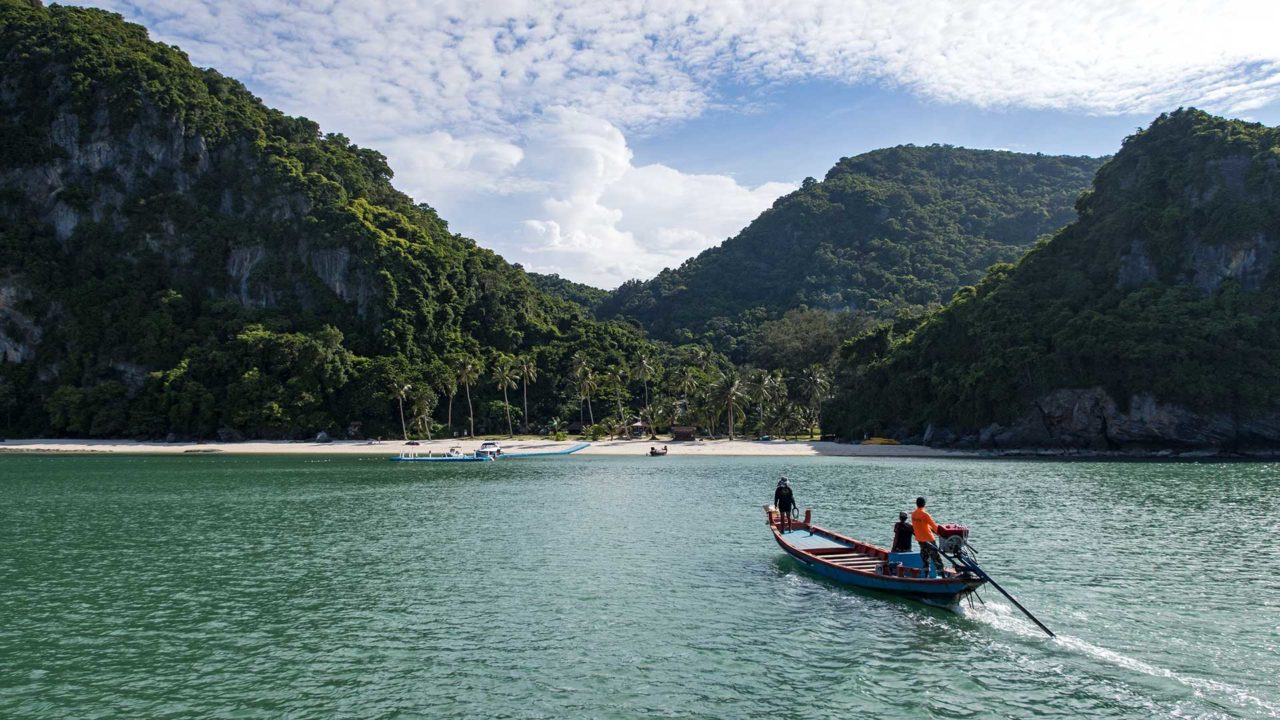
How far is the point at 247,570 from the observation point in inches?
1065

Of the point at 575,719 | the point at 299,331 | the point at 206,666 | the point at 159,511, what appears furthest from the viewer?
the point at 299,331

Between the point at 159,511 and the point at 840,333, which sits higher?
the point at 840,333

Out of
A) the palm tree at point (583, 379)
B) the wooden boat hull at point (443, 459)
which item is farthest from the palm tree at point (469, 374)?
the wooden boat hull at point (443, 459)

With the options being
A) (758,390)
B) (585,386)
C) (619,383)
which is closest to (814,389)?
(758,390)

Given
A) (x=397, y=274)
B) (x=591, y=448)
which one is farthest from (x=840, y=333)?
(x=397, y=274)

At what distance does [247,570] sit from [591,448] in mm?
76401

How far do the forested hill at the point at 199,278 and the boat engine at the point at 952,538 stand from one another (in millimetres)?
95904

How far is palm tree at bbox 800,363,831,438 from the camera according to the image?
122125 mm

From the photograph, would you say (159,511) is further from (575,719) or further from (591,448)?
(591,448)

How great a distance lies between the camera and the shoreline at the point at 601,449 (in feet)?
269

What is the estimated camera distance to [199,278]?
12950cm

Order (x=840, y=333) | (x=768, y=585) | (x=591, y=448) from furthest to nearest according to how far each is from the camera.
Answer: (x=840, y=333), (x=591, y=448), (x=768, y=585)

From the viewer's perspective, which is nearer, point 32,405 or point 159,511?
point 159,511

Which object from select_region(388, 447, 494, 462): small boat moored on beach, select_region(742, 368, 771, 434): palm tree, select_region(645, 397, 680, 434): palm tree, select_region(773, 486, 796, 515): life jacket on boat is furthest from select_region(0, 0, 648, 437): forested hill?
select_region(773, 486, 796, 515): life jacket on boat
